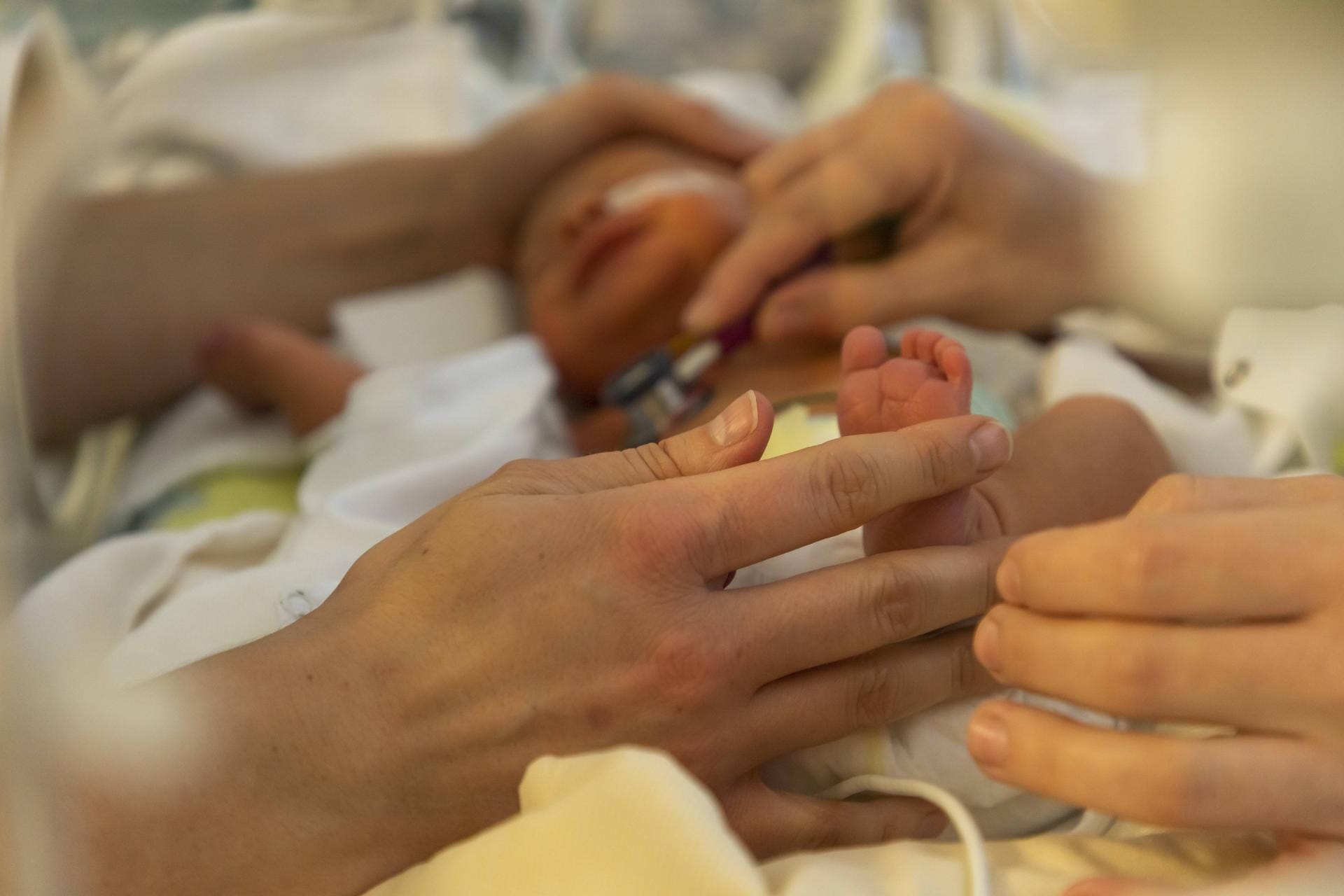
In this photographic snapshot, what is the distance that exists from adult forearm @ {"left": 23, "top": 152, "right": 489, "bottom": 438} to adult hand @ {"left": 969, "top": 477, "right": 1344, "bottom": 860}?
2.81 ft

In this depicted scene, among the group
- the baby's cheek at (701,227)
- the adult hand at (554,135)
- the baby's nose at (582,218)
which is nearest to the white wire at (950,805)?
the baby's cheek at (701,227)

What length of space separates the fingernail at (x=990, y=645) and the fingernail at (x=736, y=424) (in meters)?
0.15

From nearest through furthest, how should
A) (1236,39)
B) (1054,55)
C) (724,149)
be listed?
(1236,39) → (1054,55) → (724,149)

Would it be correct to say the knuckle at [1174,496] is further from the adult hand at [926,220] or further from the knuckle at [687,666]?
the adult hand at [926,220]

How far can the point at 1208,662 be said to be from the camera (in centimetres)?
41

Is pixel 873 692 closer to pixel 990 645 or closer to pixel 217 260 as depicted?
pixel 990 645

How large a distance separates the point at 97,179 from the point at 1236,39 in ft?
3.23

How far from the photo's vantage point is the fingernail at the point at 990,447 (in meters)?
0.51

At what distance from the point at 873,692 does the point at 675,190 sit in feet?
2.26

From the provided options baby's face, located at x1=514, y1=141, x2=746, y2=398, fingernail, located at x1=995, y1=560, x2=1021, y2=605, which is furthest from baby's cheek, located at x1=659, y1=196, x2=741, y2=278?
fingernail, located at x1=995, y1=560, x2=1021, y2=605

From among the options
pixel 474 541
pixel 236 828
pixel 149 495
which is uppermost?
pixel 474 541

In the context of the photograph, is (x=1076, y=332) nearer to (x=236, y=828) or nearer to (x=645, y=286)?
(x=645, y=286)

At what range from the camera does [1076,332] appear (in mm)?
956

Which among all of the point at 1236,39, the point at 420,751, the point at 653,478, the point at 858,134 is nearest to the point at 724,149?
the point at 858,134
